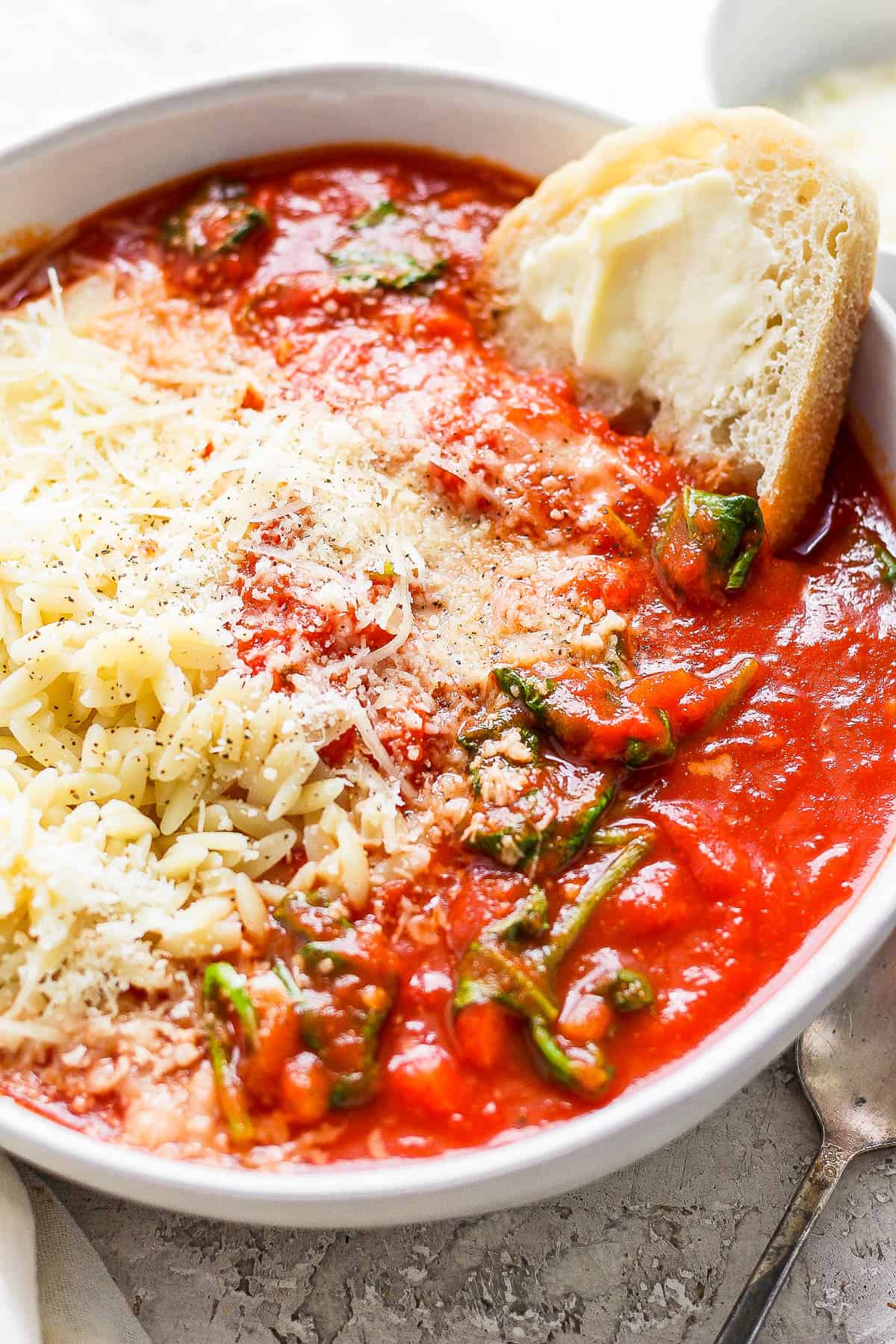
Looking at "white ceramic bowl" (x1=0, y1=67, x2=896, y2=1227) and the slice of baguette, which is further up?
the slice of baguette

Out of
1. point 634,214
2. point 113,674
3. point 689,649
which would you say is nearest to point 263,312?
point 634,214

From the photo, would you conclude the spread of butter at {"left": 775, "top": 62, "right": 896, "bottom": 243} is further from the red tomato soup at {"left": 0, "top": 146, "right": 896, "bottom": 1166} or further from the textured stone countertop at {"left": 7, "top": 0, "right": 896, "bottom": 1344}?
the textured stone countertop at {"left": 7, "top": 0, "right": 896, "bottom": 1344}

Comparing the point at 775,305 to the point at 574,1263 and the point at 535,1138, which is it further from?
the point at 574,1263

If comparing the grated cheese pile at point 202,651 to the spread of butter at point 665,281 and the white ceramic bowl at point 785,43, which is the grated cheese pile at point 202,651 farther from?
the white ceramic bowl at point 785,43

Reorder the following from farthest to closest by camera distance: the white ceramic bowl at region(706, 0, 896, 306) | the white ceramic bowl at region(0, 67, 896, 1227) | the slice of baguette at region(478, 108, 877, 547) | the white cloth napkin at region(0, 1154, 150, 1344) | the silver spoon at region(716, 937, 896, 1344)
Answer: the white ceramic bowl at region(706, 0, 896, 306) → the slice of baguette at region(478, 108, 877, 547) → the silver spoon at region(716, 937, 896, 1344) → the white cloth napkin at region(0, 1154, 150, 1344) → the white ceramic bowl at region(0, 67, 896, 1227)

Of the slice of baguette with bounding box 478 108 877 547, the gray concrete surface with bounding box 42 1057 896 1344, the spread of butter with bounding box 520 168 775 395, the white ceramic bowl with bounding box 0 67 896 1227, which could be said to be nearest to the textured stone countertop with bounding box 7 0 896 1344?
the gray concrete surface with bounding box 42 1057 896 1344

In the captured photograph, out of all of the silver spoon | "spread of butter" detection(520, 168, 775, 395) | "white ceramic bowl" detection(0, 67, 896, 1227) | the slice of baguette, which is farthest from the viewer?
"spread of butter" detection(520, 168, 775, 395)

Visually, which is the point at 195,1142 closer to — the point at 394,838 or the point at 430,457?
the point at 394,838

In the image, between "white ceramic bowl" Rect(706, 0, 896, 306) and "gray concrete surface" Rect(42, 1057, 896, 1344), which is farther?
"white ceramic bowl" Rect(706, 0, 896, 306)

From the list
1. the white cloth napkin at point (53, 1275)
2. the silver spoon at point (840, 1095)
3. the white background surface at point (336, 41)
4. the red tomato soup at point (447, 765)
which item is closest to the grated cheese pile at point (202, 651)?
the red tomato soup at point (447, 765)

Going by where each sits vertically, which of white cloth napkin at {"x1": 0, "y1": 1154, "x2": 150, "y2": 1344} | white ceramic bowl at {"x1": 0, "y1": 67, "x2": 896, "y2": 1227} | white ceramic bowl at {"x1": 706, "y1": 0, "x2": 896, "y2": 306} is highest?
white ceramic bowl at {"x1": 706, "y1": 0, "x2": 896, "y2": 306}
